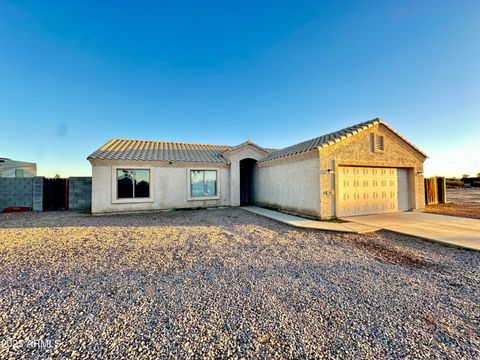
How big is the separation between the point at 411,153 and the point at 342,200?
5.76 m

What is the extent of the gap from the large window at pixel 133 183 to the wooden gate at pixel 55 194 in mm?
4808

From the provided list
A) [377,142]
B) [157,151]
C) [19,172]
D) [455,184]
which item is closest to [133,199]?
[157,151]

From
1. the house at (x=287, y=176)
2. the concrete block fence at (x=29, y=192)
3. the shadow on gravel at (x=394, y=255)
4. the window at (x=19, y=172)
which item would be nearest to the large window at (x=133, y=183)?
the house at (x=287, y=176)

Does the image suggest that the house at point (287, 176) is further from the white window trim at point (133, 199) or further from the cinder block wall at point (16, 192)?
the cinder block wall at point (16, 192)

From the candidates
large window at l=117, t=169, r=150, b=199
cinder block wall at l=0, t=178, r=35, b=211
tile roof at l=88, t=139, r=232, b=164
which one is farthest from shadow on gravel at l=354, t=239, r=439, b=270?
cinder block wall at l=0, t=178, r=35, b=211

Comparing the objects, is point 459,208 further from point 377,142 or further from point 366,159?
point 366,159

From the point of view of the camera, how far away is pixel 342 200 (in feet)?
31.4

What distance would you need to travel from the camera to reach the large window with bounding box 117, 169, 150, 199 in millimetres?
11305

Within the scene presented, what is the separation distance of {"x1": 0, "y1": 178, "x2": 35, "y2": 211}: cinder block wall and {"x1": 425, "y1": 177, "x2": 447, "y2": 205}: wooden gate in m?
26.9

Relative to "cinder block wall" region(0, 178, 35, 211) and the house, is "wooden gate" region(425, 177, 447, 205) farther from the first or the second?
"cinder block wall" region(0, 178, 35, 211)

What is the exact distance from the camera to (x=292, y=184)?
10.7 meters

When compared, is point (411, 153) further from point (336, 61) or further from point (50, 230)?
point (50, 230)

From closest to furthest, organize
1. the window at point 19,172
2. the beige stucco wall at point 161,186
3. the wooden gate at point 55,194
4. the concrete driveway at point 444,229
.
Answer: the concrete driveway at point 444,229, the beige stucco wall at point 161,186, the wooden gate at point 55,194, the window at point 19,172

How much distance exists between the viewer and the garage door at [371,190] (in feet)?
31.7
